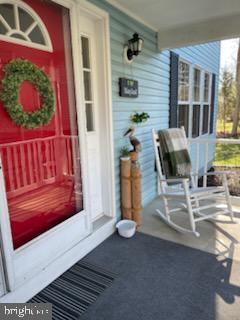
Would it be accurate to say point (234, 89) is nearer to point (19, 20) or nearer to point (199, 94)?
point (199, 94)

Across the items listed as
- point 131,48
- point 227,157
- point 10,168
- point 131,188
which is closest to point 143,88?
point 131,48

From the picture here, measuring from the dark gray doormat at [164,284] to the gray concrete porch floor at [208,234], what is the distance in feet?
0.36

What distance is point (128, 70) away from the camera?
2.83m

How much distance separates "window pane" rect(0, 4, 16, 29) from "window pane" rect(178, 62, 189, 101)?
11.0 feet

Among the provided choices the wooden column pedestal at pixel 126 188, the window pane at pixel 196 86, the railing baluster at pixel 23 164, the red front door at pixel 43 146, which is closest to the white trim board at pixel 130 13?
the red front door at pixel 43 146

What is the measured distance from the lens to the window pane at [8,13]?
1.59 meters

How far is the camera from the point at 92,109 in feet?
8.32

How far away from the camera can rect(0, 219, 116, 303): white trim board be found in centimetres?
170

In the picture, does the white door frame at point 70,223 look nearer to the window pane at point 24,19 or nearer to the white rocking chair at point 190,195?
the window pane at point 24,19

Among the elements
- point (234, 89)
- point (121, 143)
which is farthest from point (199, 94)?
point (234, 89)

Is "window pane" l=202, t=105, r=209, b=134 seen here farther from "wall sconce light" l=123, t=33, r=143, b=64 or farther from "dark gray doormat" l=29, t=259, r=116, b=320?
"dark gray doormat" l=29, t=259, r=116, b=320

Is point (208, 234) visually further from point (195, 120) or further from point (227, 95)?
point (227, 95)

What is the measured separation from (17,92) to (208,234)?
7.67 ft

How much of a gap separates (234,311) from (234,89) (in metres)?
11.6
